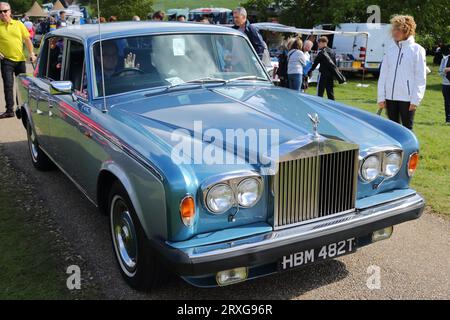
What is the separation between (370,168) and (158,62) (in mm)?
2067

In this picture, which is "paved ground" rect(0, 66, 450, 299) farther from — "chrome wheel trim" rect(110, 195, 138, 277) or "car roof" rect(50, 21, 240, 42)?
"car roof" rect(50, 21, 240, 42)

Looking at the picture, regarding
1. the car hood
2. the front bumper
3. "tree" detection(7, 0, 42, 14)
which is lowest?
the front bumper

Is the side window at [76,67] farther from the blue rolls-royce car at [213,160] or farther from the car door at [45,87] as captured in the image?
the car door at [45,87]

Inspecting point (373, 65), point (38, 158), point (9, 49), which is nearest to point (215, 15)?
point (373, 65)

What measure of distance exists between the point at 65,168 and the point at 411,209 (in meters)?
3.33

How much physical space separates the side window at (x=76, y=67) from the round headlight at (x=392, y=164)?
2.62 m

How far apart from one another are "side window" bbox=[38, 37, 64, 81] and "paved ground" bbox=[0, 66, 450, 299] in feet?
5.07

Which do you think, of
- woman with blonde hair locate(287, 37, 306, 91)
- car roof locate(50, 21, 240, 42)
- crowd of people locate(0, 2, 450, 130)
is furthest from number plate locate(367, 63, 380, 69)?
car roof locate(50, 21, 240, 42)

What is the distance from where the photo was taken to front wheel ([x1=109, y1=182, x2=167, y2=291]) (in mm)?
3123

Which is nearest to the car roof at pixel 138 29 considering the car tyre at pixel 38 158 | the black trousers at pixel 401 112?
the car tyre at pixel 38 158

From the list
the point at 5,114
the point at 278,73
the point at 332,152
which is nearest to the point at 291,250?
the point at 332,152

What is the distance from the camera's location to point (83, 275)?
3631mm
